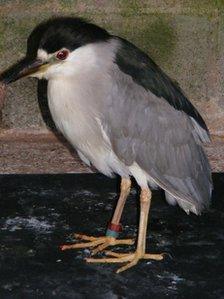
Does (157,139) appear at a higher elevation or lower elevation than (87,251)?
higher

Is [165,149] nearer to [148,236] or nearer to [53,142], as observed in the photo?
[148,236]

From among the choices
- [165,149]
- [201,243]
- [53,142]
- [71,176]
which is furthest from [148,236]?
[53,142]

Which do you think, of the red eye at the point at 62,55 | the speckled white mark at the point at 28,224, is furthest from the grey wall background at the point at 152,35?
the red eye at the point at 62,55

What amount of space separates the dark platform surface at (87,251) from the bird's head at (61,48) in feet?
2.01

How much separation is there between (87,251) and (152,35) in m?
1.40

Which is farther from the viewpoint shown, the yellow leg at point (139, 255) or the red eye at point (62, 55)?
the yellow leg at point (139, 255)

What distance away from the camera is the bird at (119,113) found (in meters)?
2.52

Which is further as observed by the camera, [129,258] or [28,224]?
[28,224]

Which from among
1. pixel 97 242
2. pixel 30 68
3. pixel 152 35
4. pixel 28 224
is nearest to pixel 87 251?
pixel 97 242

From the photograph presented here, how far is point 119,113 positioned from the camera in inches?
99.4

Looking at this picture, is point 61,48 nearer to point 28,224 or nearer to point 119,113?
point 119,113

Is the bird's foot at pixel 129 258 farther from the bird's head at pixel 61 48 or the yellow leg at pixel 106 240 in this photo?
the bird's head at pixel 61 48

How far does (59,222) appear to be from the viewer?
2.90m

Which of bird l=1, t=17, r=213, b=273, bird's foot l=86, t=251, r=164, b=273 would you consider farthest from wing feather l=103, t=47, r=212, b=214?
bird's foot l=86, t=251, r=164, b=273
